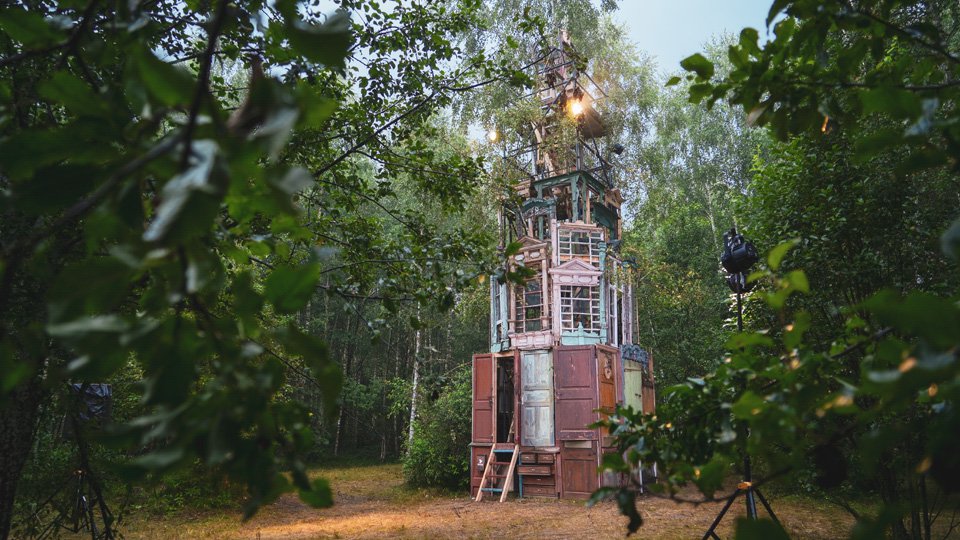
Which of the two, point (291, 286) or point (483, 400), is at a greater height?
point (291, 286)

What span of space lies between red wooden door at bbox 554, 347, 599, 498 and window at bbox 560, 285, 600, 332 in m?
0.70

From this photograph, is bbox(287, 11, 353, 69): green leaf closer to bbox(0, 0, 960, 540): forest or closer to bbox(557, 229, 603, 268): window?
bbox(0, 0, 960, 540): forest

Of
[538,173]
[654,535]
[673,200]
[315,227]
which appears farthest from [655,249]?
[315,227]

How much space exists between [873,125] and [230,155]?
6579 mm

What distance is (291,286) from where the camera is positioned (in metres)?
0.61

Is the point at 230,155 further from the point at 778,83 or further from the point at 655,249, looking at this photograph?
the point at 655,249

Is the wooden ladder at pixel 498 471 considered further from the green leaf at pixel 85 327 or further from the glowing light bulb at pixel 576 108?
the green leaf at pixel 85 327

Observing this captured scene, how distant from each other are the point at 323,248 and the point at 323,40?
0.96 ft

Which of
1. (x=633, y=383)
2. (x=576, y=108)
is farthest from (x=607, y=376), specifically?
(x=576, y=108)

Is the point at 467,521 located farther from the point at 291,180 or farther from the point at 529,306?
the point at 291,180

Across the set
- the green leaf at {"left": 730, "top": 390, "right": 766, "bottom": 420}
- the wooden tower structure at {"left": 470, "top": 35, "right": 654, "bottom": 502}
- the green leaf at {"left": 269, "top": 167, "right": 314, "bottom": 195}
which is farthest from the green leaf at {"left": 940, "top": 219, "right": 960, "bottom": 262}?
the wooden tower structure at {"left": 470, "top": 35, "right": 654, "bottom": 502}

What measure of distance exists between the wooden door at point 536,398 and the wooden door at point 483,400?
2.06 feet

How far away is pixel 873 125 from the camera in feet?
17.9

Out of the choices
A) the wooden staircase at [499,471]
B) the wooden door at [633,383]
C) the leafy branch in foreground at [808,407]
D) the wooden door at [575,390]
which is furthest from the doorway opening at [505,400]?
the leafy branch in foreground at [808,407]
